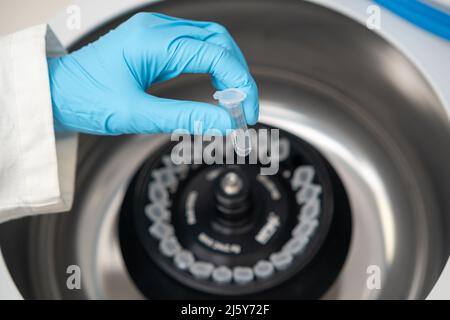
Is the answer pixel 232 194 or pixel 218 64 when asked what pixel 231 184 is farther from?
pixel 218 64

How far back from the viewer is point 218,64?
732 mm

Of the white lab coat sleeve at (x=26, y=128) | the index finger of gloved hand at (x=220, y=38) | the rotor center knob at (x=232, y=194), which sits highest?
the index finger of gloved hand at (x=220, y=38)

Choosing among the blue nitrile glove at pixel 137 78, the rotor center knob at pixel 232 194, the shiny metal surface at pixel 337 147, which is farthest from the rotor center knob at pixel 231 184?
the shiny metal surface at pixel 337 147

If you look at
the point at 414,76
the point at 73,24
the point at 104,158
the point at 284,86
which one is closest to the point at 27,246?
the point at 104,158

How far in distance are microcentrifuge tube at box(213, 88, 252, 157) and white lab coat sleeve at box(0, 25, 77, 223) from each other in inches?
9.0

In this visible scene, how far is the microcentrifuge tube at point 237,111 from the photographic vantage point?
65 centimetres

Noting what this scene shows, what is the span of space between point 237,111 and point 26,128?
27 centimetres

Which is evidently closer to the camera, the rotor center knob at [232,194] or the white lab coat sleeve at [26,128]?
the white lab coat sleeve at [26,128]

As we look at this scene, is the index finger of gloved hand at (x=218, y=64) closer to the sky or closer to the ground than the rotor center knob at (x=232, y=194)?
closer to the sky

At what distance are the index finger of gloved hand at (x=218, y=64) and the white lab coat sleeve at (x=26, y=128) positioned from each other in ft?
0.60

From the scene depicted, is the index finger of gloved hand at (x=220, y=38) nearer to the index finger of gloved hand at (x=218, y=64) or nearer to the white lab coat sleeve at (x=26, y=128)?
the index finger of gloved hand at (x=218, y=64)

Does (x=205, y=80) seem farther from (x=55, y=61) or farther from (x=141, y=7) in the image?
(x=55, y=61)
